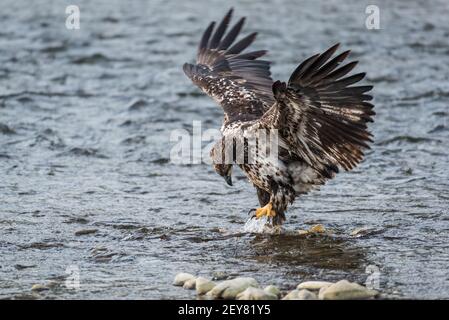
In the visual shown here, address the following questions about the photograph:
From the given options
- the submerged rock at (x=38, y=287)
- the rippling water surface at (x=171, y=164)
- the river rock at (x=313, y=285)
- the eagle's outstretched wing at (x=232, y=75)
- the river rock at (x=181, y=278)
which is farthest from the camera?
the eagle's outstretched wing at (x=232, y=75)

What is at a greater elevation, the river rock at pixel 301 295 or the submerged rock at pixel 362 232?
the submerged rock at pixel 362 232

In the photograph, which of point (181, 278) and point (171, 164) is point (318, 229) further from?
point (171, 164)

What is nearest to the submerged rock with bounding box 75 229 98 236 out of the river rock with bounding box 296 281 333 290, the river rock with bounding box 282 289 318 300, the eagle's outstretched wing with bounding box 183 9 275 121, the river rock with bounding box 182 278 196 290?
the eagle's outstretched wing with bounding box 183 9 275 121

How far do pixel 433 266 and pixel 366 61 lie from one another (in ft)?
24.9

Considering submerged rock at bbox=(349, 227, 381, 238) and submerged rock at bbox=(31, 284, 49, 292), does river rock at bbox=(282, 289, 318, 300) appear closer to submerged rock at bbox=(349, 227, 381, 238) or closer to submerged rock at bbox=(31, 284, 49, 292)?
submerged rock at bbox=(31, 284, 49, 292)

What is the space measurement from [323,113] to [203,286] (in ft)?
5.71

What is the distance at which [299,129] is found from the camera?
24.0ft

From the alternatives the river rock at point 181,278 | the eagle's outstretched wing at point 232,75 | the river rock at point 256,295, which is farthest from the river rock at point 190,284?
the eagle's outstretched wing at point 232,75

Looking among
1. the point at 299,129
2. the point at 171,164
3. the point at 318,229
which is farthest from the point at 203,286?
the point at 171,164

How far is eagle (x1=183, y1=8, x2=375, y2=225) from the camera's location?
23.0 feet

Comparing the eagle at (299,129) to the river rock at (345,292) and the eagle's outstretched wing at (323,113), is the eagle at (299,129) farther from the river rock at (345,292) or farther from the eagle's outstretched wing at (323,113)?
the river rock at (345,292)

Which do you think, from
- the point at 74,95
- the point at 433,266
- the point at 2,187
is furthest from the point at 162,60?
the point at 433,266

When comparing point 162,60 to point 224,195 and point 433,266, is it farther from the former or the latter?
point 433,266

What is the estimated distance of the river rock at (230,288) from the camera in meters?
6.08
